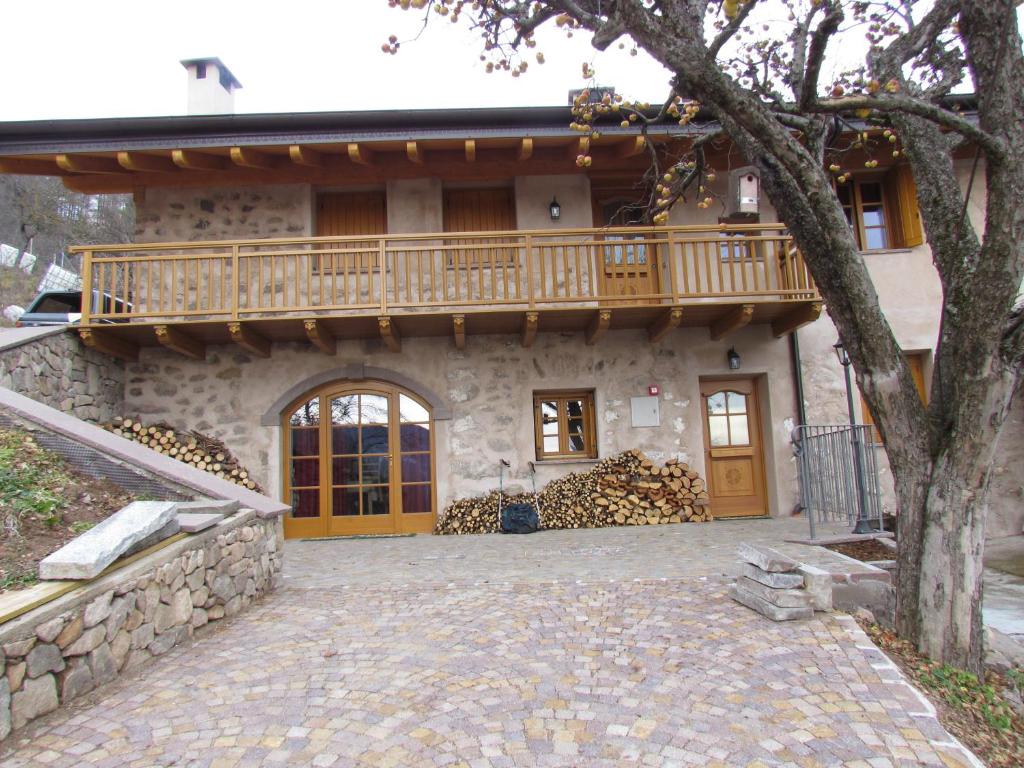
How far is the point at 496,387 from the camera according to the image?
891cm

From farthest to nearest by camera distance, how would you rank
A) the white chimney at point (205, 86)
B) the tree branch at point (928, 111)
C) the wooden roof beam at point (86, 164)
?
the white chimney at point (205, 86), the wooden roof beam at point (86, 164), the tree branch at point (928, 111)

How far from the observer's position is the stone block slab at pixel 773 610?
12.4 feet

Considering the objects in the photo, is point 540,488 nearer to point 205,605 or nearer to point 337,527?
point 337,527

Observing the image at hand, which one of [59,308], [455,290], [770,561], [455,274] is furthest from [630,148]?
[59,308]

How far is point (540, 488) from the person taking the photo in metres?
8.72

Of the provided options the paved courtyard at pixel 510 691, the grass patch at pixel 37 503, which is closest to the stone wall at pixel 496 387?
the paved courtyard at pixel 510 691

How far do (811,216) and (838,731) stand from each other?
105 inches

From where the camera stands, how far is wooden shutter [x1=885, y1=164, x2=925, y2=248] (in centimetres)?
915

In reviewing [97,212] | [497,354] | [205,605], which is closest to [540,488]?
[497,354]

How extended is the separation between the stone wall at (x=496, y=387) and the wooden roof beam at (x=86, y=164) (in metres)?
2.59

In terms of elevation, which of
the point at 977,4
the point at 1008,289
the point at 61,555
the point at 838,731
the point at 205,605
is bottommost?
the point at 838,731

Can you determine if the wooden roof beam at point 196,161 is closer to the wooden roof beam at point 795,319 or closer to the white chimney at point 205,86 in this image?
the white chimney at point 205,86

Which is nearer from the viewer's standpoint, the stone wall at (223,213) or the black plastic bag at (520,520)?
the black plastic bag at (520,520)

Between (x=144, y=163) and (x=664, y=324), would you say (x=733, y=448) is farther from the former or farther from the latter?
(x=144, y=163)
